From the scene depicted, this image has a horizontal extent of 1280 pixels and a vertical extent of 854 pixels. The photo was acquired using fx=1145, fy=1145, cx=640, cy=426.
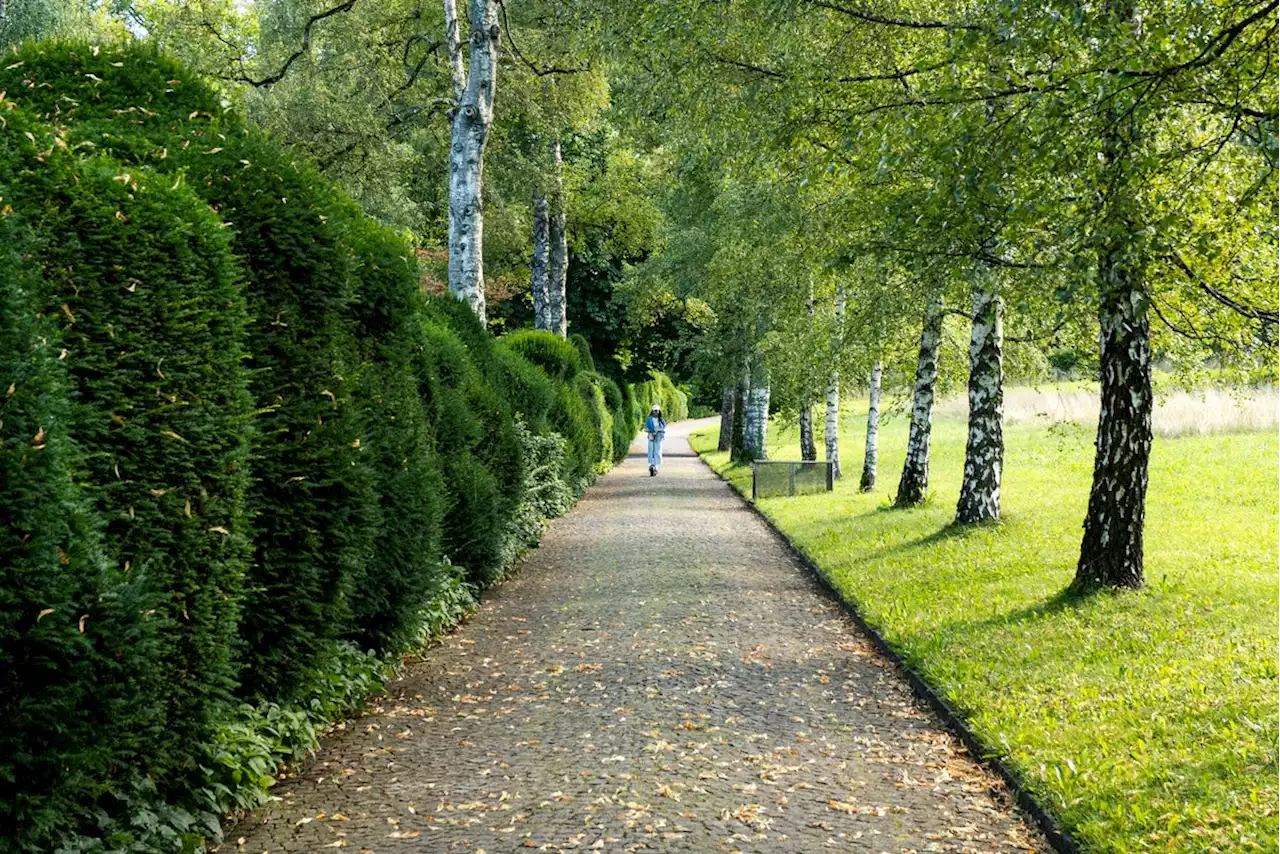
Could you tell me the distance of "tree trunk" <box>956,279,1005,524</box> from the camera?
563 inches

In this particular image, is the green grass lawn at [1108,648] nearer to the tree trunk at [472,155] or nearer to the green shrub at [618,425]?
the tree trunk at [472,155]

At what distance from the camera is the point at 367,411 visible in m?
7.27

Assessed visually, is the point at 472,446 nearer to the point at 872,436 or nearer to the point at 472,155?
the point at 472,155

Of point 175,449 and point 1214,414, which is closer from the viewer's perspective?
point 175,449

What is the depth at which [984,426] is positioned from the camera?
14.3 meters

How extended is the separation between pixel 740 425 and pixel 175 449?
1238 inches

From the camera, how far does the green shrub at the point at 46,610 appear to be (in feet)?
11.3

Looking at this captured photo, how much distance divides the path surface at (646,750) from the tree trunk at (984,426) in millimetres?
4297

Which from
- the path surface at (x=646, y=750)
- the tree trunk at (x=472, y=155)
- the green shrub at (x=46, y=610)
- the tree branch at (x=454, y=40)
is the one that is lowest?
the path surface at (x=646, y=750)

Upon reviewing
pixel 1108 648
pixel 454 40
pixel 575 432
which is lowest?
pixel 1108 648

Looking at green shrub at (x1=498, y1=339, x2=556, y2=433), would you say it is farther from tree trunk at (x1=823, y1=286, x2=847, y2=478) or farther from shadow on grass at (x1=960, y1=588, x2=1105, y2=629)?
shadow on grass at (x1=960, y1=588, x2=1105, y2=629)

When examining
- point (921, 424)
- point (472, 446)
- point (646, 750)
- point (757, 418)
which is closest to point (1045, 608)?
point (646, 750)

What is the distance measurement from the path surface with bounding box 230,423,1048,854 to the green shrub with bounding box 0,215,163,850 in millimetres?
1314

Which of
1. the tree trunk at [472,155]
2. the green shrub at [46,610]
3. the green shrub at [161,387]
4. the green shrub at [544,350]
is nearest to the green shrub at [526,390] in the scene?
the tree trunk at [472,155]
